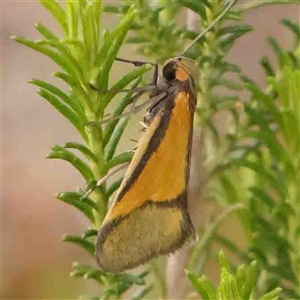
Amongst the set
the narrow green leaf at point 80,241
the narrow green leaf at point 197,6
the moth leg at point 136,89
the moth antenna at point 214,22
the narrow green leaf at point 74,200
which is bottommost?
the narrow green leaf at point 80,241

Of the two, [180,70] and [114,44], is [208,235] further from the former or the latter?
[114,44]

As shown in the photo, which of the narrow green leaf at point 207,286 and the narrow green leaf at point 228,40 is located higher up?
the narrow green leaf at point 228,40

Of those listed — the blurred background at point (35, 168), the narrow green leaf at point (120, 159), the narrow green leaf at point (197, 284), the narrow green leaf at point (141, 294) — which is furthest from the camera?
the blurred background at point (35, 168)

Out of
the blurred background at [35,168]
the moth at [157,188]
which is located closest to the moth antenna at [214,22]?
the moth at [157,188]

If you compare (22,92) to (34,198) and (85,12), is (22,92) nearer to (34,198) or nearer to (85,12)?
(34,198)

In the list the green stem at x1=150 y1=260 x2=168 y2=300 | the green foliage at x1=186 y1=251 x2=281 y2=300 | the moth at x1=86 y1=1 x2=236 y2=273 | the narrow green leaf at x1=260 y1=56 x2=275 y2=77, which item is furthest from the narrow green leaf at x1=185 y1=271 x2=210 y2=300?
the narrow green leaf at x1=260 y1=56 x2=275 y2=77

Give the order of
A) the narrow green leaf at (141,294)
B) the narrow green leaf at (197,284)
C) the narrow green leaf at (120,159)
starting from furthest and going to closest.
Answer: the narrow green leaf at (141,294), the narrow green leaf at (120,159), the narrow green leaf at (197,284)

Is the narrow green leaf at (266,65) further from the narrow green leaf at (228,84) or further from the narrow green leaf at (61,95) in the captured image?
the narrow green leaf at (61,95)
